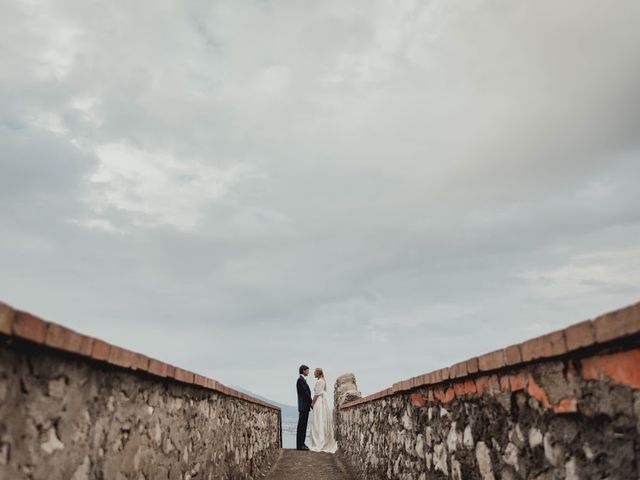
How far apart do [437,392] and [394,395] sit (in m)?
1.97

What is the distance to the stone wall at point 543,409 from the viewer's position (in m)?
2.14

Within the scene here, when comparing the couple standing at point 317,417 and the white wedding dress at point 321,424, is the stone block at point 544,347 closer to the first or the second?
the couple standing at point 317,417

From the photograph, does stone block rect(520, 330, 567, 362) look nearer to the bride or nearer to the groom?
the groom

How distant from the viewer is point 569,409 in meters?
2.52

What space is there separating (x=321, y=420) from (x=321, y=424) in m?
0.10

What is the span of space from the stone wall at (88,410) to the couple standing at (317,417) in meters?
10.1

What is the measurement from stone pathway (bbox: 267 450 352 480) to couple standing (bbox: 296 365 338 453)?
1.07m

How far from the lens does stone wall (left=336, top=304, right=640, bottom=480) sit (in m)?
2.14

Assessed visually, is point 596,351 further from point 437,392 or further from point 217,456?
point 217,456

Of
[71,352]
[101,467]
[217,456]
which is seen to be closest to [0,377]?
[71,352]

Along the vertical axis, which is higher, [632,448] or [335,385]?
[335,385]

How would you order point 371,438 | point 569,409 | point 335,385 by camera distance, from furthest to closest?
point 335,385, point 371,438, point 569,409

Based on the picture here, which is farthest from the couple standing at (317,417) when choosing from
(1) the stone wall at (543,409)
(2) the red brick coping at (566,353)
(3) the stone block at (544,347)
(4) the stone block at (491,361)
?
(3) the stone block at (544,347)

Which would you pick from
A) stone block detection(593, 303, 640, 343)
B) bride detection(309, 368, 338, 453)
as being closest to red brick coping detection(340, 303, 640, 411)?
stone block detection(593, 303, 640, 343)
